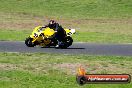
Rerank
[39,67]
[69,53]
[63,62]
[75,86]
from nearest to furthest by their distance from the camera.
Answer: [75,86], [39,67], [63,62], [69,53]

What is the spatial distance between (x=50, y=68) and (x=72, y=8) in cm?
4947

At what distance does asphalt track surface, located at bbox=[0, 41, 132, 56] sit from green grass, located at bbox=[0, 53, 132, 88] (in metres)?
2.07

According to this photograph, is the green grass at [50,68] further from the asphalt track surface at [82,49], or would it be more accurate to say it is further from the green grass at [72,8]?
the green grass at [72,8]

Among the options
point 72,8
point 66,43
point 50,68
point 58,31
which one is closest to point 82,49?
point 66,43

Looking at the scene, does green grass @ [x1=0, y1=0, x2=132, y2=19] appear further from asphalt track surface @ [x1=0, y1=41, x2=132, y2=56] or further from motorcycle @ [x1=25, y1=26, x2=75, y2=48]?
motorcycle @ [x1=25, y1=26, x2=75, y2=48]

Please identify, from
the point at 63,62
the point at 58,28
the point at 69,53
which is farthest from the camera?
the point at 58,28

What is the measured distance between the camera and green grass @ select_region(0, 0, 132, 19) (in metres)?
61.9

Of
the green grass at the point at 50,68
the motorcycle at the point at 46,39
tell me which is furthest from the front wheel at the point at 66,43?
the green grass at the point at 50,68

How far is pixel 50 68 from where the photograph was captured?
58.1 ft

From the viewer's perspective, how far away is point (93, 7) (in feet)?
220

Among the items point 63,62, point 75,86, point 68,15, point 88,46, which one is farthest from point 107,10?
point 75,86

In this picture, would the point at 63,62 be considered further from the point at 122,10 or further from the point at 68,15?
the point at 122,10

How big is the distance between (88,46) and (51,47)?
2.35m

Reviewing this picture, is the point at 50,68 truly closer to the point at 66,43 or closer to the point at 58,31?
the point at 58,31
